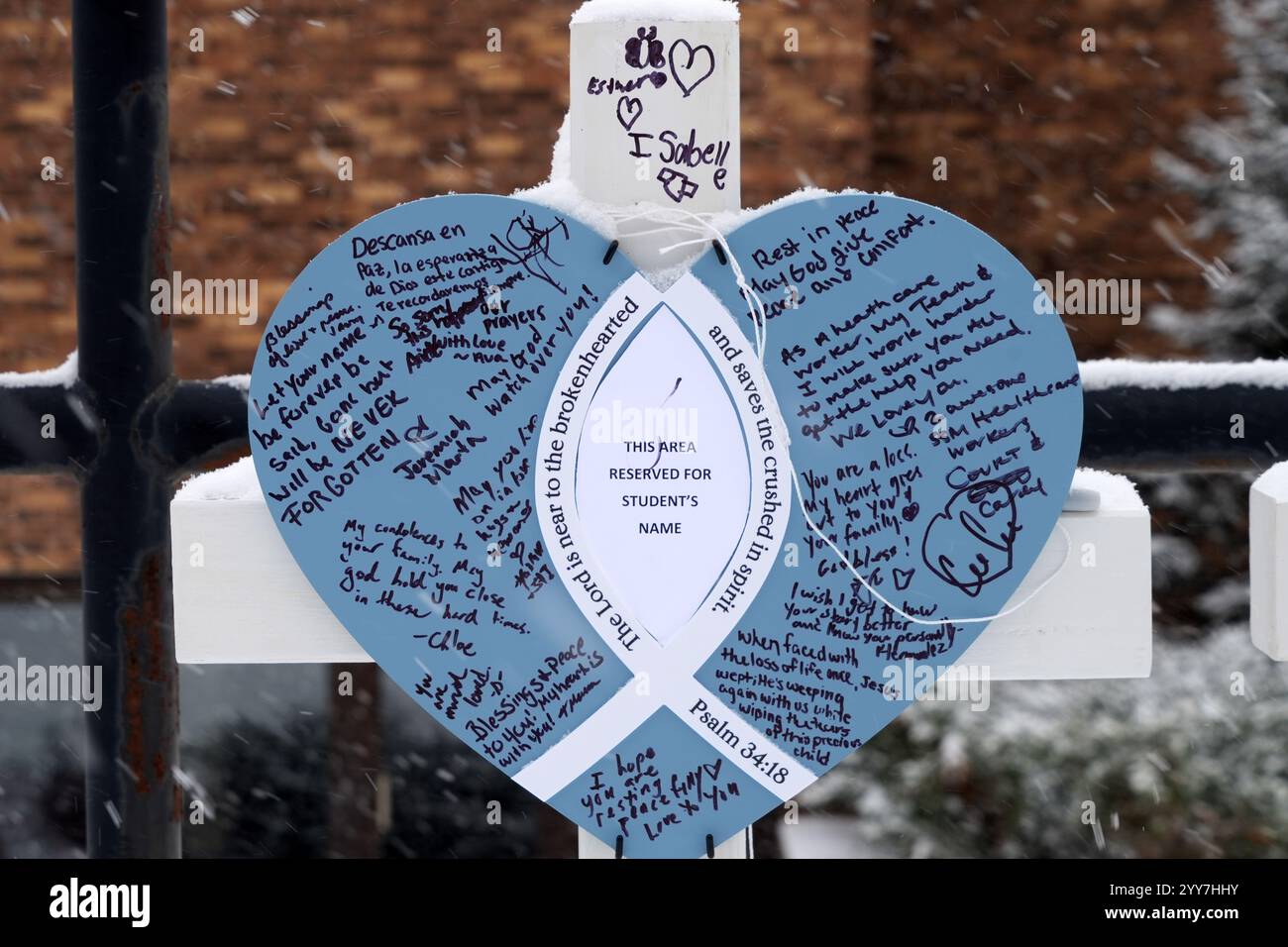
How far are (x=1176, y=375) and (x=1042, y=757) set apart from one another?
1870 millimetres

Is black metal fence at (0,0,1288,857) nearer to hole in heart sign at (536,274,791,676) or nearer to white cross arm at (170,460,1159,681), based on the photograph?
white cross arm at (170,460,1159,681)

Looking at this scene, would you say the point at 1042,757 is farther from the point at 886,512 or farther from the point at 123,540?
the point at 123,540

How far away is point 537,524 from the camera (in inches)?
52.7

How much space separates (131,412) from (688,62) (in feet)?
2.35

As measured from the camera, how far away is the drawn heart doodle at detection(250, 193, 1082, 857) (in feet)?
4.33

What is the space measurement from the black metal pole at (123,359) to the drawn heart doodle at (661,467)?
0.18 metres

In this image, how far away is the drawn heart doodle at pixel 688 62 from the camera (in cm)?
130

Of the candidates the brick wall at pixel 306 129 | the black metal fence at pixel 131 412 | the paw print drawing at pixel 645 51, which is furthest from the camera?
the brick wall at pixel 306 129

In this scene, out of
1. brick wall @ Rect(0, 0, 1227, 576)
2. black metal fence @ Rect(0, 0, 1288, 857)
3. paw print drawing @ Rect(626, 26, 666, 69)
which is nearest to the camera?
paw print drawing @ Rect(626, 26, 666, 69)

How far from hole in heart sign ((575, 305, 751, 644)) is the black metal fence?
1.36ft

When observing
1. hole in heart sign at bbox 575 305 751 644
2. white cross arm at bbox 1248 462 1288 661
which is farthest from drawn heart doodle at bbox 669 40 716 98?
white cross arm at bbox 1248 462 1288 661
